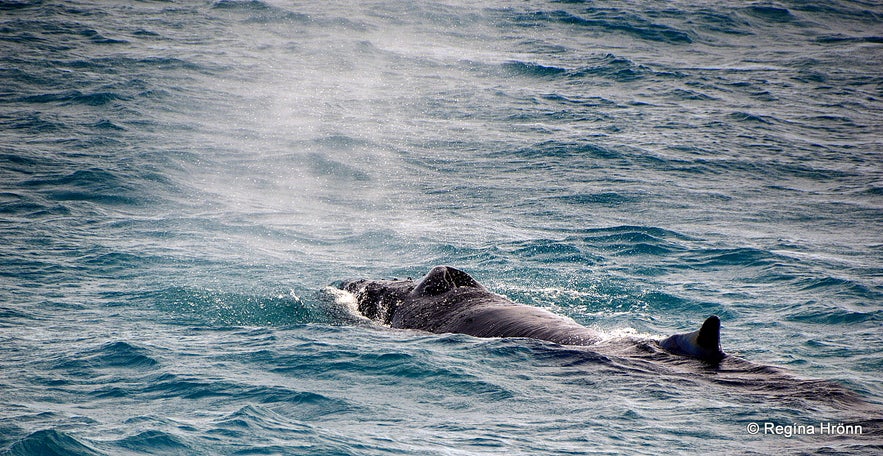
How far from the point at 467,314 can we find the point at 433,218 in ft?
29.6

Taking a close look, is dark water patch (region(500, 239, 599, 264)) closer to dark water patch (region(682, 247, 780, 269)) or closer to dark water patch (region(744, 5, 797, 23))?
dark water patch (region(682, 247, 780, 269))

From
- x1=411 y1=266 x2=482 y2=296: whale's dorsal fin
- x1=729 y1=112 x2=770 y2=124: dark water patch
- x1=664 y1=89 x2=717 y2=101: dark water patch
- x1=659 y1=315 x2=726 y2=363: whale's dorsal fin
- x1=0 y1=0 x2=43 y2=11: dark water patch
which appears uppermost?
x1=0 y1=0 x2=43 y2=11: dark water patch

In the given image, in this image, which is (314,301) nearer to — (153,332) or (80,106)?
(153,332)

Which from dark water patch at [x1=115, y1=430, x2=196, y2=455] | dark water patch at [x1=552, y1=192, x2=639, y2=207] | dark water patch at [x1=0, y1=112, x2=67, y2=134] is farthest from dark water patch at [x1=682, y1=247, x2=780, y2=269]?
dark water patch at [x1=0, y1=112, x2=67, y2=134]

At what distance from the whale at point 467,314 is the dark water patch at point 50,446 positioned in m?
5.97

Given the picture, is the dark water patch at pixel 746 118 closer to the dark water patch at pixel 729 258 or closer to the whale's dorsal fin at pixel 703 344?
the dark water patch at pixel 729 258

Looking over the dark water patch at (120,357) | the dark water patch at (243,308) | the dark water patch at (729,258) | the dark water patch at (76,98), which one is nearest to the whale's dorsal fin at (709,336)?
the dark water patch at (243,308)

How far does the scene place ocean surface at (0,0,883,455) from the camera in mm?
10633

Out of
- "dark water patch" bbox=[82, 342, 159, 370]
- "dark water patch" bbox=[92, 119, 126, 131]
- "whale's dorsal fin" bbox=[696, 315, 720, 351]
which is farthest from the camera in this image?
"dark water patch" bbox=[92, 119, 126, 131]

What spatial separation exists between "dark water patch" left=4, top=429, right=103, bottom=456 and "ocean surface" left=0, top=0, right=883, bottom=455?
0.10 feet

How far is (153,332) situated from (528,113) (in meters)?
20.7

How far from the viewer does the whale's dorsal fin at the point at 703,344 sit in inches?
447

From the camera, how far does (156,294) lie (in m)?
17.1

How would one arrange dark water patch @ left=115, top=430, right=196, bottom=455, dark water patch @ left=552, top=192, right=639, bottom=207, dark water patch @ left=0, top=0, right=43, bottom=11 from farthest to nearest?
dark water patch @ left=0, top=0, right=43, bottom=11 < dark water patch @ left=552, top=192, right=639, bottom=207 < dark water patch @ left=115, top=430, right=196, bottom=455
